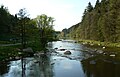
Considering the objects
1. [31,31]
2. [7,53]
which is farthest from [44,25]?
[7,53]

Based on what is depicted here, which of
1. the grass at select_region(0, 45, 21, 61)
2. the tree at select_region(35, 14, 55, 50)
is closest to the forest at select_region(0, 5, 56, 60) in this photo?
the tree at select_region(35, 14, 55, 50)

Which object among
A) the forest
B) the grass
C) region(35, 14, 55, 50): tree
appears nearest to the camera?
the grass

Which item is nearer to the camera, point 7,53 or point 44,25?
point 7,53

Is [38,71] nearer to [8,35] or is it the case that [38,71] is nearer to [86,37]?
[8,35]

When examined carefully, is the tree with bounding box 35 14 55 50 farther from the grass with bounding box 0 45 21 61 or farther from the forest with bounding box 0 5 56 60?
the grass with bounding box 0 45 21 61

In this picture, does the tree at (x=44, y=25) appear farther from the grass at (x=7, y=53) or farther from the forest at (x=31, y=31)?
the grass at (x=7, y=53)

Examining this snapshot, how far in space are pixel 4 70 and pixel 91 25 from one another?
9455 centimetres

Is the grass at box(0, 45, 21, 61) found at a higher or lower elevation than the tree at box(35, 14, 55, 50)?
lower

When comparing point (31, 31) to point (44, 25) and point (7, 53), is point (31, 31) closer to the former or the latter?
A: point (44, 25)

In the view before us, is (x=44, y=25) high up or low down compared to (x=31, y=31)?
up

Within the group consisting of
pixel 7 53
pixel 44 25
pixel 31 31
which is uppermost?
pixel 44 25

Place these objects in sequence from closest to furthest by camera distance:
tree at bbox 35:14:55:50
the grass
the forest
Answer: the grass < the forest < tree at bbox 35:14:55:50

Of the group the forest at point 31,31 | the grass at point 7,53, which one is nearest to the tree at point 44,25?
the forest at point 31,31

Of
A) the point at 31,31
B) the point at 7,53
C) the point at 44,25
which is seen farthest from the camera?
the point at 44,25
